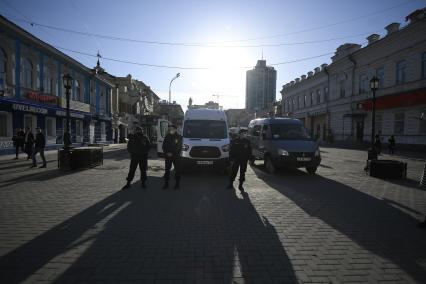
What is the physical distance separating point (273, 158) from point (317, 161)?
5.33ft

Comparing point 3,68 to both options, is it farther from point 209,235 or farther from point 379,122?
point 379,122

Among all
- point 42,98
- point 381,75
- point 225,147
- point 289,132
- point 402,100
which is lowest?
point 225,147

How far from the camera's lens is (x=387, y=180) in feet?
32.2

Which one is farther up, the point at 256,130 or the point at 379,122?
the point at 379,122

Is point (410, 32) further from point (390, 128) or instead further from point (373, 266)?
point (373, 266)

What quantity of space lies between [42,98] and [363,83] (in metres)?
31.7

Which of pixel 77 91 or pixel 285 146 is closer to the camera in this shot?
pixel 285 146

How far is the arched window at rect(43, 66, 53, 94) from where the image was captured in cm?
2108

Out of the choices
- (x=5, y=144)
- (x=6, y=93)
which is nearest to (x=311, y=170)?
(x=5, y=144)

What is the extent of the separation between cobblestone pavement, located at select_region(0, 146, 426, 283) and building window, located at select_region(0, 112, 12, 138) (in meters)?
11.2

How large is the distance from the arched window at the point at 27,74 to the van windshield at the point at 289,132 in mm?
16978

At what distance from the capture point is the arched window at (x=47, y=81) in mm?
21078

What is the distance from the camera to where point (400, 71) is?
25.8 m

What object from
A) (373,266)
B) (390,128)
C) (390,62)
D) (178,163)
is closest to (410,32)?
(390,62)
